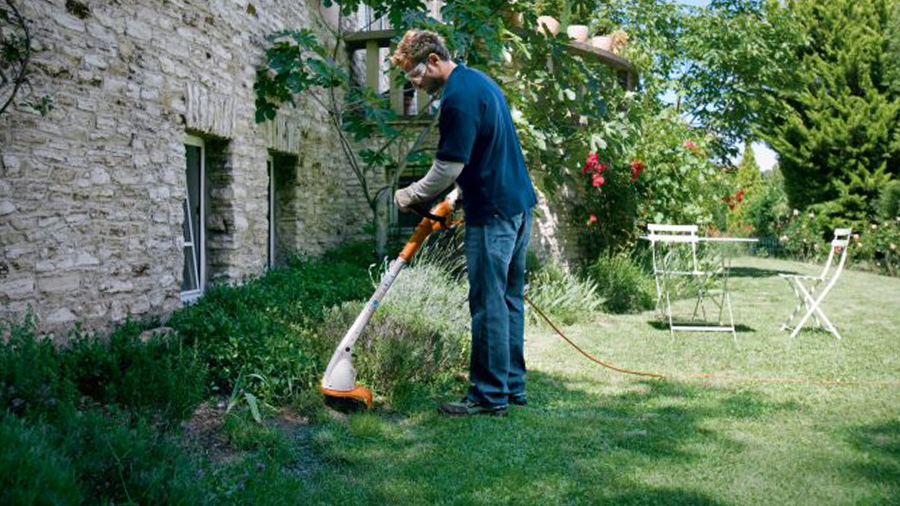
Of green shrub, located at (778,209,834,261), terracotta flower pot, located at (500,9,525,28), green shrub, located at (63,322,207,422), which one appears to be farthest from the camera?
green shrub, located at (778,209,834,261)

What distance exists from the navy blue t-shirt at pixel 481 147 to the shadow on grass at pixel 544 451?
115 cm

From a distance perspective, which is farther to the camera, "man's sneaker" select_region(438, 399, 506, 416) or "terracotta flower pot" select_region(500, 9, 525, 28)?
"terracotta flower pot" select_region(500, 9, 525, 28)

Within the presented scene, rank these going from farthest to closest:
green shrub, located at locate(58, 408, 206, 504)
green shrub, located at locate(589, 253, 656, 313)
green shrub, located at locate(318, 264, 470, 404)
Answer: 1. green shrub, located at locate(589, 253, 656, 313)
2. green shrub, located at locate(318, 264, 470, 404)
3. green shrub, located at locate(58, 408, 206, 504)

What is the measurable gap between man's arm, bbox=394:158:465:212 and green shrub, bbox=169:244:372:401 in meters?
1.21

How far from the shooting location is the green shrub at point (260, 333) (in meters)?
4.14

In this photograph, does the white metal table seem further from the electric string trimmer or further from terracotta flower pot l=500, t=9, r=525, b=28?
the electric string trimmer

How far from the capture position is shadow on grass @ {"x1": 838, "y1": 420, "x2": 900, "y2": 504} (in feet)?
9.44

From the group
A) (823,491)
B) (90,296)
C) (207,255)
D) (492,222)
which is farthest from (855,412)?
(207,255)

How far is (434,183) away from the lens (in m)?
3.70

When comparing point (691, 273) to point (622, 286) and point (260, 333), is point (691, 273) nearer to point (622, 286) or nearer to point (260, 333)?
point (622, 286)

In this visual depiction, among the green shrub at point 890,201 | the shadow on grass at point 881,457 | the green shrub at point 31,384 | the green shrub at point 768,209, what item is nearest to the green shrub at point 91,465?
the green shrub at point 31,384

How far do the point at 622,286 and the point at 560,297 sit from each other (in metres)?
1.38

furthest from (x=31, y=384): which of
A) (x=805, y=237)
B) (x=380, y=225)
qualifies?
(x=805, y=237)

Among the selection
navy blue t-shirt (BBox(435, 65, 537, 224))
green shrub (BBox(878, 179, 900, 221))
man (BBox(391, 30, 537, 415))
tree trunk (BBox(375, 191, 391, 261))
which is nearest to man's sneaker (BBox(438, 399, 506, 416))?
man (BBox(391, 30, 537, 415))
